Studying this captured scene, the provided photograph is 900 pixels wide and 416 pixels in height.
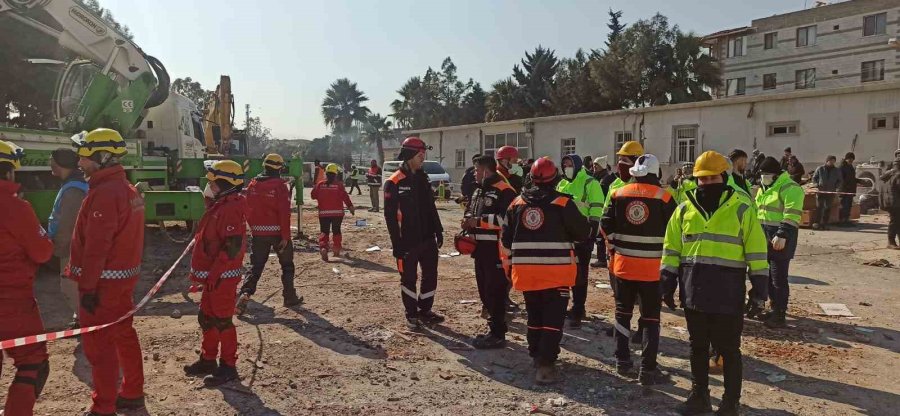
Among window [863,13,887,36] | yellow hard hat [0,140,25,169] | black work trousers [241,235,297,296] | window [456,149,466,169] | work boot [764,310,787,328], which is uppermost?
window [863,13,887,36]

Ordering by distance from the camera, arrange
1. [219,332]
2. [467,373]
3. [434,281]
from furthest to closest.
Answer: [434,281]
[467,373]
[219,332]

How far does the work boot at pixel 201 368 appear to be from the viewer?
4848mm

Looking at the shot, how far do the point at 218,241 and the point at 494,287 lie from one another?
2.56m

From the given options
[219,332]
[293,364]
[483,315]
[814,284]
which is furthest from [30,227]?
[814,284]

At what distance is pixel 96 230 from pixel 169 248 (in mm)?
8537

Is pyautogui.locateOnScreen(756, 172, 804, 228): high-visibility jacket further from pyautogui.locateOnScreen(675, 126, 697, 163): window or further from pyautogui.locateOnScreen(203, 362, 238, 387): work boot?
pyautogui.locateOnScreen(675, 126, 697, 163): window

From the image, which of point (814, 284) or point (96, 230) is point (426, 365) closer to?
point (96, 230)

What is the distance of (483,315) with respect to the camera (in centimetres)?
676

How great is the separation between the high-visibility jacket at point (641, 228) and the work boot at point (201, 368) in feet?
11.3

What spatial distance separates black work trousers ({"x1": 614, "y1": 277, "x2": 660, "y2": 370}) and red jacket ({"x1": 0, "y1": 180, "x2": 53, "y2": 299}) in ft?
13.4

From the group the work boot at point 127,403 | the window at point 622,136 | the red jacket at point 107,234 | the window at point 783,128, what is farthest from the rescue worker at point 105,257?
the window at point 622,136

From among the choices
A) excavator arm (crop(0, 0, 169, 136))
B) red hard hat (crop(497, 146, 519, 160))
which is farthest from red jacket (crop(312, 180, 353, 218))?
red hard hat (crop(497, 146, 519, 160))

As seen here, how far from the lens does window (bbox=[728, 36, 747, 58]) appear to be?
41.3 meters

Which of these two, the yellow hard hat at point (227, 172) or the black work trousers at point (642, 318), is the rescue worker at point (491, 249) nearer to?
the black work trousers at point (642, 318)
